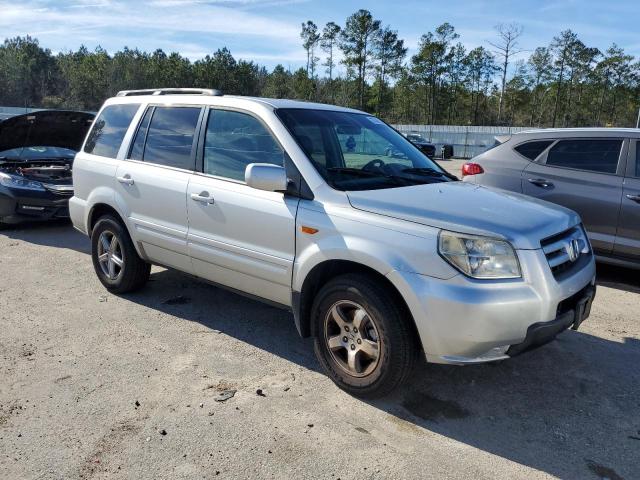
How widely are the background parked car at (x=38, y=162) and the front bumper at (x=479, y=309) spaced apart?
21.8 feet

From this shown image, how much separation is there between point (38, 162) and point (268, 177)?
24.1ft

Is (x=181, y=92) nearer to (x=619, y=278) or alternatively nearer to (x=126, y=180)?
(x=126, y=180)

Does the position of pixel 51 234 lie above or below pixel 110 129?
below

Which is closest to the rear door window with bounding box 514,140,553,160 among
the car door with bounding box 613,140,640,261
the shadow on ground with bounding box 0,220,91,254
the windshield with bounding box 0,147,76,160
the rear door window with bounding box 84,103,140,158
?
the car door with bounding box 613,140,640,261

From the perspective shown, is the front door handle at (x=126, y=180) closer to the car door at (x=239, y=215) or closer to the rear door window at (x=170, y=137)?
the rear door window at (x=170, y=137)

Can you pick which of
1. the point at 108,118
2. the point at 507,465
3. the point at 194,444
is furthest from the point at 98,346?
the point at 507,465

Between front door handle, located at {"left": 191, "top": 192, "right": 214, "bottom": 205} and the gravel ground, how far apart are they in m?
1.10

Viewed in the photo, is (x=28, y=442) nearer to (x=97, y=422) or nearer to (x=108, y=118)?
(x=97, y=422)

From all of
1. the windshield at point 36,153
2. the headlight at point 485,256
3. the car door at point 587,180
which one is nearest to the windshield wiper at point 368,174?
the headlight at point 485,256

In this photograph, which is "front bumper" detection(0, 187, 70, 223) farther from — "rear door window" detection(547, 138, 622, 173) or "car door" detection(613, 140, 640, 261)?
"car door" detection(613, 140, 640, 261)

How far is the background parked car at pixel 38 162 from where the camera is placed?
26.0 feet

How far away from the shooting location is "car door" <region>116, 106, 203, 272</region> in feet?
14.4

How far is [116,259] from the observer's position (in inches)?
205

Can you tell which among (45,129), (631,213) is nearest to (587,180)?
(631,213)
